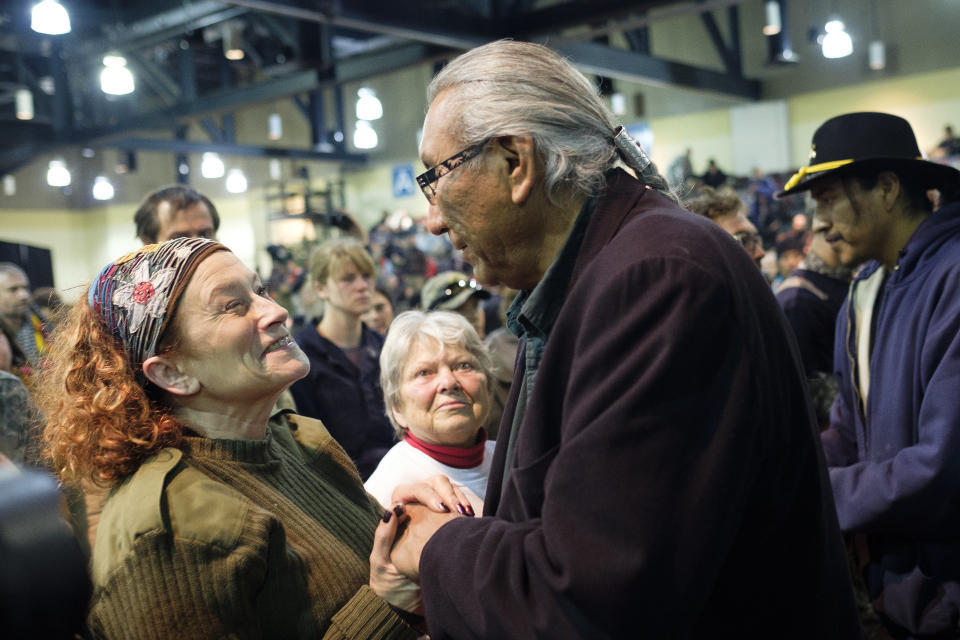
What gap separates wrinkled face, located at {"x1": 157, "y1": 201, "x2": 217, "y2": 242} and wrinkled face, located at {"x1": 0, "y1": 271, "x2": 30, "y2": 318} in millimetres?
2690

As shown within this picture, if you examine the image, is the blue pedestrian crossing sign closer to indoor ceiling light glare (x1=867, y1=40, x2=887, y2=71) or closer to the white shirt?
indoor ceiling light glare (x1=867, y1=40, x2=887, y2=71)

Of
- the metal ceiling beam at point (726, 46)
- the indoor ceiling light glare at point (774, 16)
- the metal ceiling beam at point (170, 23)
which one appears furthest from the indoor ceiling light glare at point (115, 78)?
the metal ceiling beam at point (726, 46)

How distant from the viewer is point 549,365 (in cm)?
121

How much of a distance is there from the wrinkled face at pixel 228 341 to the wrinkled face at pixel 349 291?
84.9 inches

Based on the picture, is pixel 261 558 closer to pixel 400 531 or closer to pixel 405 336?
pixel 400 531

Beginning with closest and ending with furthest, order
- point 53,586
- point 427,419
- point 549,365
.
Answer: point 53,586, point 549,365, point 427,419

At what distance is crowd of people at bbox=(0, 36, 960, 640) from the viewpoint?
3.51ft

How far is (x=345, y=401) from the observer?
143 inches

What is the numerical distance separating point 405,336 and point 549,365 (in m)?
1.56

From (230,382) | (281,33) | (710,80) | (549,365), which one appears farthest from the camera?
(710,80)

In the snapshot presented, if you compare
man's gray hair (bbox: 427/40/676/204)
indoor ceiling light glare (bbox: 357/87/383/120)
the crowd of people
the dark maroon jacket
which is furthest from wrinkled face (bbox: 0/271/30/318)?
indoor ceiling light glare (bbox: 357/87/383/120)

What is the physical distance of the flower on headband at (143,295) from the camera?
169cm

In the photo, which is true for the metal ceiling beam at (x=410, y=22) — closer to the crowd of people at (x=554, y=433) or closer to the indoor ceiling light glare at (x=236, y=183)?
the crowd of people at (x=554, y=433)

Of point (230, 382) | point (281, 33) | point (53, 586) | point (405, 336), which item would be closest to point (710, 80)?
point (281, 33)
